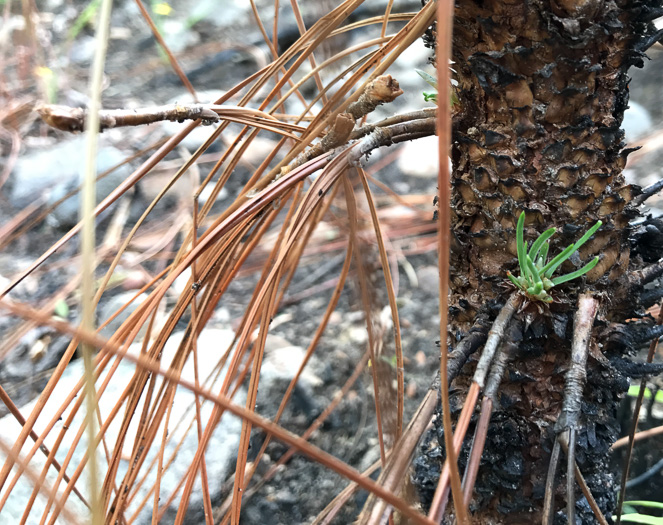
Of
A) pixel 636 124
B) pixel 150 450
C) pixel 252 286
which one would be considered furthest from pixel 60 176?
pixel 636 124

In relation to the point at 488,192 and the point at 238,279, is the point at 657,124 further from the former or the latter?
the point at 488,192

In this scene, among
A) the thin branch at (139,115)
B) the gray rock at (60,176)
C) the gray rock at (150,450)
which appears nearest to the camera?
the thin branch at (139,115)

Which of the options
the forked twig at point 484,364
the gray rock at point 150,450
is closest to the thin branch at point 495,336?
the forked twig at point 484,364

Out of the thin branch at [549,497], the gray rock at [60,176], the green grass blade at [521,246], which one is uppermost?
the gray rock at [60,176]

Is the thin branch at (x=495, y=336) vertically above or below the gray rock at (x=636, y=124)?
below

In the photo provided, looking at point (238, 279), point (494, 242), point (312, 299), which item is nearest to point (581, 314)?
point (494, 242)

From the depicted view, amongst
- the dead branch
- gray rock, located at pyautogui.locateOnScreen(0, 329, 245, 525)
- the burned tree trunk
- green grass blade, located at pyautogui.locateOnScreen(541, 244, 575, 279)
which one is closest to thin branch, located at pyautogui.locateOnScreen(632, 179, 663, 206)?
the burned tree trunk

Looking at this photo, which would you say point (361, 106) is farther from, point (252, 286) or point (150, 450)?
point (252, 286)

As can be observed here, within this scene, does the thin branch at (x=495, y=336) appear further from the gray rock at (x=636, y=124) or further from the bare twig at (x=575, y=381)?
the gray rock at (x=636, y=124)
